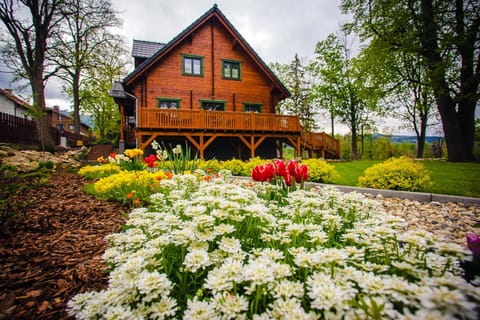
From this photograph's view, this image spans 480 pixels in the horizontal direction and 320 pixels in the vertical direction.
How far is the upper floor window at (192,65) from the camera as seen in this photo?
13.1 m

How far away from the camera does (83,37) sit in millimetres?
17953

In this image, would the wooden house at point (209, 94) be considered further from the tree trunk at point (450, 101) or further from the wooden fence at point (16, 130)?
the tree trunk at point (450, 101)

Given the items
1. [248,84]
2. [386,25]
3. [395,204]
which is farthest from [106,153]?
[386,25]

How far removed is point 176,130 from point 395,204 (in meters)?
9.44

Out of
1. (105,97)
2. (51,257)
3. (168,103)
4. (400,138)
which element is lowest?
(51,257)

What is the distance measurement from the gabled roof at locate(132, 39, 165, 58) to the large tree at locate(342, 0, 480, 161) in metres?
12.8

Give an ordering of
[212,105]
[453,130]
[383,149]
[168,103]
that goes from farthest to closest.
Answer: [383,149]
[212,105]
[168,103]
[453,130]

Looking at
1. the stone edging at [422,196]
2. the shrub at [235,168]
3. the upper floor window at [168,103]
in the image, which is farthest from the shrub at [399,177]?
the upper floor window at [168,103]

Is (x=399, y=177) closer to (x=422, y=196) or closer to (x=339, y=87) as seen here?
(x=422, y=196)

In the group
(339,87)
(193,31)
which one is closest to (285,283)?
(193,31)

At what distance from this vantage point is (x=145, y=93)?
492 inches

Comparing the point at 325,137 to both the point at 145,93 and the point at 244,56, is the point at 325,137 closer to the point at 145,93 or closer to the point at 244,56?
the point at 244,56

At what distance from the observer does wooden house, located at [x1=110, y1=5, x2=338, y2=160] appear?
11231 millimetres

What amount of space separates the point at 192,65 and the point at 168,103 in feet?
8.63
